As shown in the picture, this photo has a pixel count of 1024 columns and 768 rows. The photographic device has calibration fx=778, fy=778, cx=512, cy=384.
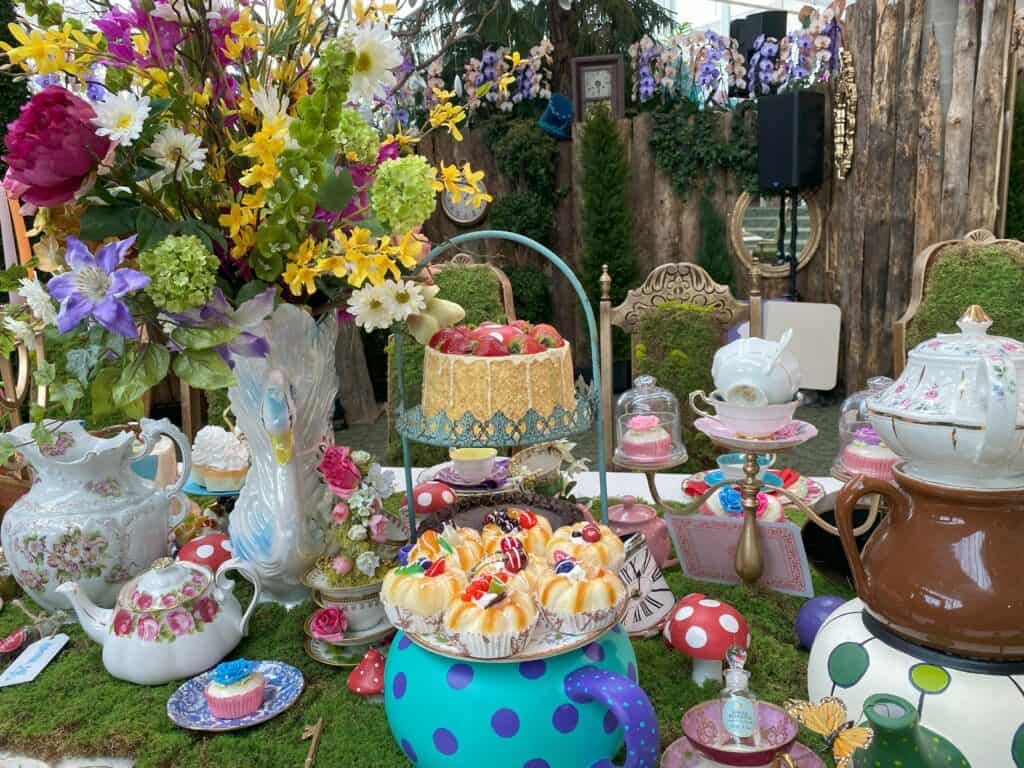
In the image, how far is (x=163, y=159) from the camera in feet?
3.03

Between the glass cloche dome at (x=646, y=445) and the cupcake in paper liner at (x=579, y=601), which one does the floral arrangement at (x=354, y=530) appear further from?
the glass cloche dome at (x=646, y=445)

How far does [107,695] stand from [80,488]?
32cm

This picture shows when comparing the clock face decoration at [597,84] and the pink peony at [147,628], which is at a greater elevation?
the clock face decoration at [597,84]

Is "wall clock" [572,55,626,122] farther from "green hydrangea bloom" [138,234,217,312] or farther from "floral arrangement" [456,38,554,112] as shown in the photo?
"green hydrangea bloom" [138,234,217,312]

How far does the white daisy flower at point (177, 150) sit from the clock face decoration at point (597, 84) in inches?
217

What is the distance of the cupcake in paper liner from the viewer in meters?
0.78

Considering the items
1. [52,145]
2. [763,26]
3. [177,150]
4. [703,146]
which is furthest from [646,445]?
[763,26]

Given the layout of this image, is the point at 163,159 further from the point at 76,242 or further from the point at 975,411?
the point at 975,411

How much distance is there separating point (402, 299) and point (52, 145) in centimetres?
42

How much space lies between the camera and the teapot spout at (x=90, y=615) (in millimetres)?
1064

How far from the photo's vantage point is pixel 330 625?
106cm

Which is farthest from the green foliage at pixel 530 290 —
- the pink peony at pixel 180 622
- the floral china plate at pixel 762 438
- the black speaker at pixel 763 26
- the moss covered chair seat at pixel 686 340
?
the pink peony at pixel 180 622


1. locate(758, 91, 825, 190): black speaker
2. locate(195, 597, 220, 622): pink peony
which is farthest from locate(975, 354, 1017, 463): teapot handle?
locate(758, 91, 825, 190): black speaker

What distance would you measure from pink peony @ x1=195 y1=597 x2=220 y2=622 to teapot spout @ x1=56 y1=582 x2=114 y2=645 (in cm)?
13
